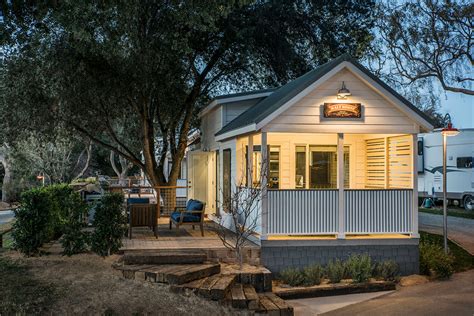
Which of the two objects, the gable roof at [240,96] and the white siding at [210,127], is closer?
the gable roof at [240,96]

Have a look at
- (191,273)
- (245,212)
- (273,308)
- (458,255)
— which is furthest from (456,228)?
(191,273)

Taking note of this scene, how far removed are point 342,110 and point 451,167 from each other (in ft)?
44.8

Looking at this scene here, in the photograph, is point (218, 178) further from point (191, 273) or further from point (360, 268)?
point (191, 273)

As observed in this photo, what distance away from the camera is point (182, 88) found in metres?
17.8

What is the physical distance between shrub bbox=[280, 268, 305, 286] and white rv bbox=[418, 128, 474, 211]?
14.1 metres

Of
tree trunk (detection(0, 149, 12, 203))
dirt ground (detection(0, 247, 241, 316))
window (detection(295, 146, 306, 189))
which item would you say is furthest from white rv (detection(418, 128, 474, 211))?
tree trunk (detection(0, 149, 12, 203))

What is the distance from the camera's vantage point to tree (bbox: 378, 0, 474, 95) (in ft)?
65.2

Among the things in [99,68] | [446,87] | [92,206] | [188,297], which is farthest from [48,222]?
[446,87]

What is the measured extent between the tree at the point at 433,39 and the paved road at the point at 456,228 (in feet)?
20.2

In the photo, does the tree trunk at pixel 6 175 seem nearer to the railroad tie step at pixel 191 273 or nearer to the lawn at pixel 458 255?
the lawn at pixel 458 255

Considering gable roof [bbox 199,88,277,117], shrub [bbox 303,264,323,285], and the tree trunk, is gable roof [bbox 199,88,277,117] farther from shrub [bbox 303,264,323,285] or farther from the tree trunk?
the tree trunk

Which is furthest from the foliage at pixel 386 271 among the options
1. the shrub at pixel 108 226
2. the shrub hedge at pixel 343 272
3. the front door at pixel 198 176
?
the front door at pixel 198 176

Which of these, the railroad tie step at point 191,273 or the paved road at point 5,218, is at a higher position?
the railroad tie step at point 191,273

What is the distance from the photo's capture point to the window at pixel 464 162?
21.0 meters
